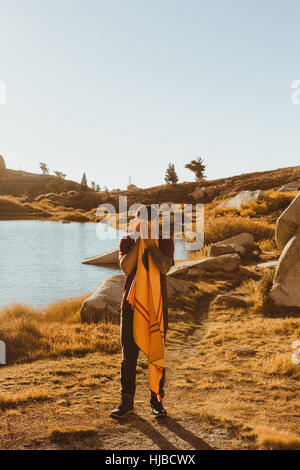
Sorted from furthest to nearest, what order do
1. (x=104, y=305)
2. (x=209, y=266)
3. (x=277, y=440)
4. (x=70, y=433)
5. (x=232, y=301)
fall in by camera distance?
(x=209, y=266)
(x=232, y=301)
(x=104, y=305)
(x=70, y=433)
(x=277, y=440)

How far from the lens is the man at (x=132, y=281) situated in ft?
14.9

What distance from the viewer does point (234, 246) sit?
1783 centimetres

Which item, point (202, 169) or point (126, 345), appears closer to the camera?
point (126, 345)

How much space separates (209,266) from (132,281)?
10.8 meters

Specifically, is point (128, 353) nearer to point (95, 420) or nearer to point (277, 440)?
point (95, 420)

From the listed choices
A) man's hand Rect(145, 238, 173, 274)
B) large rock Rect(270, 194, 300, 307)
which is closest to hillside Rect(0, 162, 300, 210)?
large rock Rect(270, 194, 300, 307)

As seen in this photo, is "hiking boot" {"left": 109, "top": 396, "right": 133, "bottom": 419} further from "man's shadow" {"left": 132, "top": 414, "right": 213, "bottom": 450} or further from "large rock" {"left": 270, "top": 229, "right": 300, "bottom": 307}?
"large rock" {"left": 270, "top": 229, "right": 300, "bottom": 307}

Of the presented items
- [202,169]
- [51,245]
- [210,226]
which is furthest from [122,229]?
[202,169]

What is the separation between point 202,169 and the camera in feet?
196

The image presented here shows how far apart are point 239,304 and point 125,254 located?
281 inches

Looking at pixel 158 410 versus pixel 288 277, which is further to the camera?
pixel 288 277

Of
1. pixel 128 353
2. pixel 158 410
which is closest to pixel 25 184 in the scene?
pixel 128 353

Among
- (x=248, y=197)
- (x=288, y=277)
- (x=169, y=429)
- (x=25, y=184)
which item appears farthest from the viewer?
(x=25, y=184)
